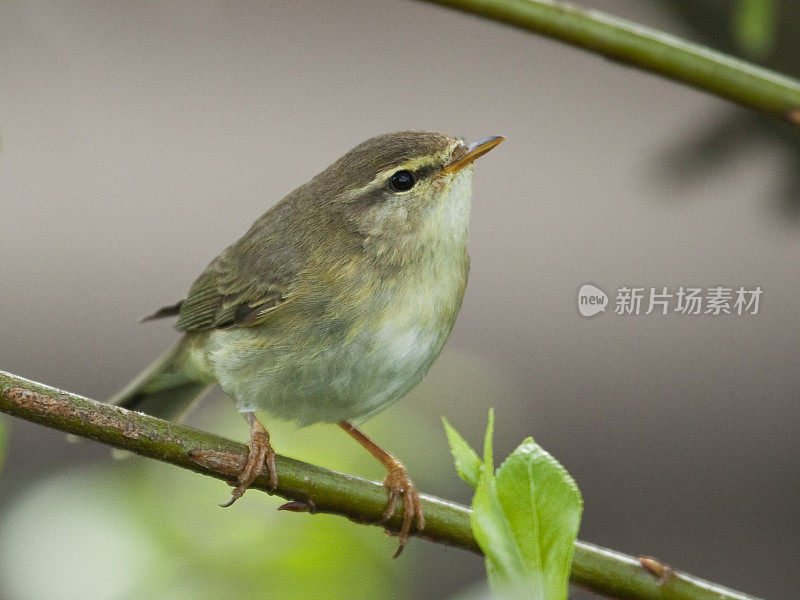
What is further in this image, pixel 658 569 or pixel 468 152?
pixel 468 152

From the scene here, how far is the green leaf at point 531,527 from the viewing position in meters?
0.83

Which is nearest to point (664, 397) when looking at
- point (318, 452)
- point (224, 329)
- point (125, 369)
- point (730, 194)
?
point (730, 194)

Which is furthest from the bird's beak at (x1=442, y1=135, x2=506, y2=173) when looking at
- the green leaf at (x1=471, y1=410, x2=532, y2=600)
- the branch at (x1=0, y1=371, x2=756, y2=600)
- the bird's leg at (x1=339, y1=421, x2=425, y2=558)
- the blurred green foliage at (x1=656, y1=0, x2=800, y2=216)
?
the green leaf at (x1=471, y1=410, x2=532, y2=600)

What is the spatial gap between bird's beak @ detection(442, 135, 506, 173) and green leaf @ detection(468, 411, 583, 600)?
2.46 ft

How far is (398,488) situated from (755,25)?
855mm

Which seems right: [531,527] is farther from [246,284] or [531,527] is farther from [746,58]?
[246,284]

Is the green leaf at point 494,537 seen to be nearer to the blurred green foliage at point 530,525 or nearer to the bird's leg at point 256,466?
the blurred green foliage at point 530,525

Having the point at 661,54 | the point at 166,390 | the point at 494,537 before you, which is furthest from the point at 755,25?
the point at 166,390

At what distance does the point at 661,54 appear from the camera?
116cm

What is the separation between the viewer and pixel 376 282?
1.71 meters

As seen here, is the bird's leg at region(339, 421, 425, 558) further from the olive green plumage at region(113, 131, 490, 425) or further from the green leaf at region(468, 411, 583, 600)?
the green leaf at region(468, 411, 583, 600)

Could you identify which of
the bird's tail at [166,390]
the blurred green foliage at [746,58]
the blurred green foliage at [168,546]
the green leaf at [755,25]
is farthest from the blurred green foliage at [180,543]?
the bird's tail at [166,390]

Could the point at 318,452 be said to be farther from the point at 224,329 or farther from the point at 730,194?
the point at 730,194

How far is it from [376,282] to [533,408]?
245 cm
